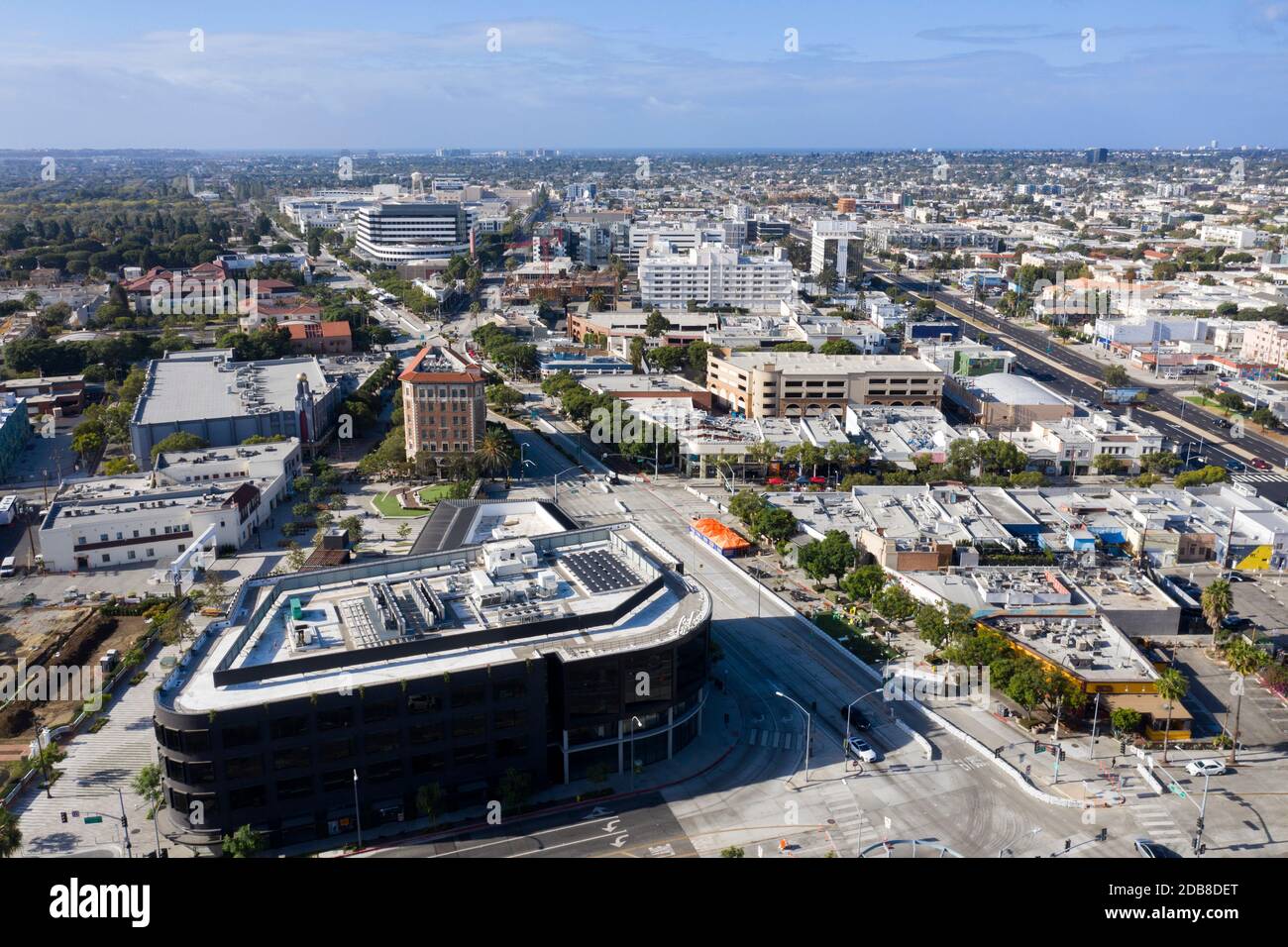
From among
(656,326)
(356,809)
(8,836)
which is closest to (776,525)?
(356,809)

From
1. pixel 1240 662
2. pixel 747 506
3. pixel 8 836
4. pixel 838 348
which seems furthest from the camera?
pixel 838 348

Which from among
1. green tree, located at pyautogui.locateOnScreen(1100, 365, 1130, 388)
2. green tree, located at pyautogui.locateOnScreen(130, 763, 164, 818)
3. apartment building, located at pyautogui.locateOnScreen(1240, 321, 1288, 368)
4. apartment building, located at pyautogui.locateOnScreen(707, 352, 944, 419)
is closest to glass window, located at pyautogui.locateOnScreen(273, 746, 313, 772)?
green tree, located at pyautogui.locateOnScreen(130, 763, 164, 818)

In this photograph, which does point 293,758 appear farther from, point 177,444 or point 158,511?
point 177,444

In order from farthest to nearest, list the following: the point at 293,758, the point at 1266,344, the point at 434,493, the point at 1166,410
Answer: the point at 1266,344 → the point at 1166,410 → the point at 434,493 → the point at 293,758

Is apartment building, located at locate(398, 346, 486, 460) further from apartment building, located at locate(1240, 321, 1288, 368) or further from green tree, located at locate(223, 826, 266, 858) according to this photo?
apartment building, located at locate(1240, 321, 1288, 368)

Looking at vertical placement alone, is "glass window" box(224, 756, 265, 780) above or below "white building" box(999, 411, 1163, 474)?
below

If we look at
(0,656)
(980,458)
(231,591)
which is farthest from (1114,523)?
(0,656)
